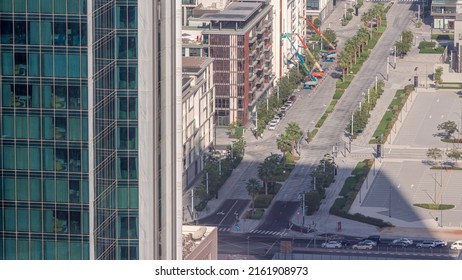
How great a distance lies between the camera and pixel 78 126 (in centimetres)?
8138

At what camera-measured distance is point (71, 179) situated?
81.9 m

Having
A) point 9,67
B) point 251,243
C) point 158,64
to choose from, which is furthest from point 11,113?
point 251,243

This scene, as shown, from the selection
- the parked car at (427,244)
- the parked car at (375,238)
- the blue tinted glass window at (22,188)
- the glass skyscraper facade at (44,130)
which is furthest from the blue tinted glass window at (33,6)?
the parked car at (375,238)

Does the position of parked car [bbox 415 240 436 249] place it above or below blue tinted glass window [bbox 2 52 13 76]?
below

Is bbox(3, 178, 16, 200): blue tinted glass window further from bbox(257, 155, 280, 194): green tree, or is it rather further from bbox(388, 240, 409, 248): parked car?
bbox(257, 155, 280, 194): green tree

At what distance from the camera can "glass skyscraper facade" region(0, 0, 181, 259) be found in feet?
265

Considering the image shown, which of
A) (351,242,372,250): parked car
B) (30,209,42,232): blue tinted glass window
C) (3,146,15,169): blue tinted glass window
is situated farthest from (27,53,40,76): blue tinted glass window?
(351,242,372,250): parked car

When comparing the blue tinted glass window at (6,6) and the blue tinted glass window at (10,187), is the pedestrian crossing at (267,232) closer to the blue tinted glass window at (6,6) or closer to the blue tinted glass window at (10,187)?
the blue tinted glass window at (10,187)

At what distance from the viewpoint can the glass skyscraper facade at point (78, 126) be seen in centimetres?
8069

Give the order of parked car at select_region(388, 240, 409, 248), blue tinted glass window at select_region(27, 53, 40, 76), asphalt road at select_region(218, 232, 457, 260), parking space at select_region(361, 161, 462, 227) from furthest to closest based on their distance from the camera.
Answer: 1. parking space at select_region(361, 161, 462, 227)
2. parked car at select_region(388, 240, 409, 248)
3. asphalt road at select_region(218, 232, 457, 260)
4. blue tinted glass window at select_region(27, 53, 40, 76)

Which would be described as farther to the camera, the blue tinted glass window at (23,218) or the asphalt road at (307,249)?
the asphalt road at (307,249)

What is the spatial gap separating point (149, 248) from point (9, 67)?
1161cm

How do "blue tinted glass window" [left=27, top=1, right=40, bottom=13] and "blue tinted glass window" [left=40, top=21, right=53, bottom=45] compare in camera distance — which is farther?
"blue tinted glass window" [left=40, top=21, right=53, bottom=45]

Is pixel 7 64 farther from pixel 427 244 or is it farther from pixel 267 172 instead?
pixel 267 172
